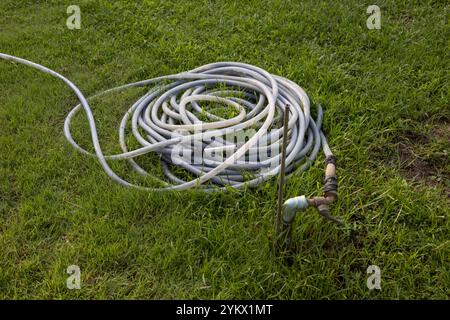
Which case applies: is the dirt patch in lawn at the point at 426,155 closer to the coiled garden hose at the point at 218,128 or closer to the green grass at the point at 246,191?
the green grass at the point at 246,191

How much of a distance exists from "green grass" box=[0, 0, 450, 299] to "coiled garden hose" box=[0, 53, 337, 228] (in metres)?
0.11

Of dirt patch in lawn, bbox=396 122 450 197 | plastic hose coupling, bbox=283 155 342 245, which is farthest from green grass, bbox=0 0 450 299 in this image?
plastic hose coupling, bbox=283 155 342 245

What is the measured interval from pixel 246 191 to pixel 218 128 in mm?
547

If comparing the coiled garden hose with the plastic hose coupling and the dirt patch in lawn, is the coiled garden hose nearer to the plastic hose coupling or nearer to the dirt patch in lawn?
the plastic hose coupling

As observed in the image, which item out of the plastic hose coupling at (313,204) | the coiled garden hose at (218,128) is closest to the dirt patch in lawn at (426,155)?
the coiled garden hose at (218,128)

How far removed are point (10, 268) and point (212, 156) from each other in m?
1.30

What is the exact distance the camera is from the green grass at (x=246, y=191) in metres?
2.29

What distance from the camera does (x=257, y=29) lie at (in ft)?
14.0

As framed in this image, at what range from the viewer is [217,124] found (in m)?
2.97

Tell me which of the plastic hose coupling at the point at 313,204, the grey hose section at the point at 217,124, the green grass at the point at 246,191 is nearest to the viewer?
the plastic hose coupling at the point at 313,204

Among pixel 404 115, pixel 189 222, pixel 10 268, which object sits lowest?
pixel 10 268

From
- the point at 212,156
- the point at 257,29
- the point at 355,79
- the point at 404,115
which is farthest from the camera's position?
the point at 257,29

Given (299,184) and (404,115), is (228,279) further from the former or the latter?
(404,115)
